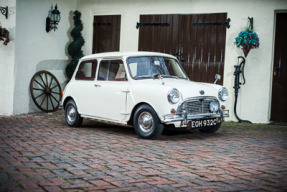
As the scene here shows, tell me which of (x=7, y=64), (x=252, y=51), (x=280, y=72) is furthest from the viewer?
(x=7, y=64)

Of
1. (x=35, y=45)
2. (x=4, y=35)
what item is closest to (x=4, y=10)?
(x=4, y=35)

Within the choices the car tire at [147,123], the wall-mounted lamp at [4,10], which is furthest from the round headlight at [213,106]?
the wall-mounted lamp at [4,10]

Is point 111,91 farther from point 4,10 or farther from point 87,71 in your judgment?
point 4,10

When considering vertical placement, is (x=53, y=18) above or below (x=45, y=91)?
above

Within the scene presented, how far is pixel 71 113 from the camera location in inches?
328

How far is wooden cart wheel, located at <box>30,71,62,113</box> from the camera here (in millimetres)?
10367

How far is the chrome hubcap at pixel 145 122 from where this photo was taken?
6623 millimetres

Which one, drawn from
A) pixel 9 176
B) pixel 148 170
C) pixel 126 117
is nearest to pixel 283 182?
pixel 148 170

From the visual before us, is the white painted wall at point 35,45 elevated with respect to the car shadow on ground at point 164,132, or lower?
elevated

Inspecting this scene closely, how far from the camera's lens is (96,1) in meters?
11.5

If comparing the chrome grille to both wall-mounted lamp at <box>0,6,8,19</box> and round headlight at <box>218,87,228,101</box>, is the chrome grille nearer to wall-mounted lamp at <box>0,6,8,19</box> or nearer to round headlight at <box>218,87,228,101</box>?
round headlight at <box>218,87,228,101</box>

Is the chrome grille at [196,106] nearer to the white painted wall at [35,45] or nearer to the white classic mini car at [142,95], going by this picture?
the white classic mini car at [142,95]

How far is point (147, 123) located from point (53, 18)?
5.35 m

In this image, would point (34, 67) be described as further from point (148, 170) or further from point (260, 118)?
point (148, 170)
